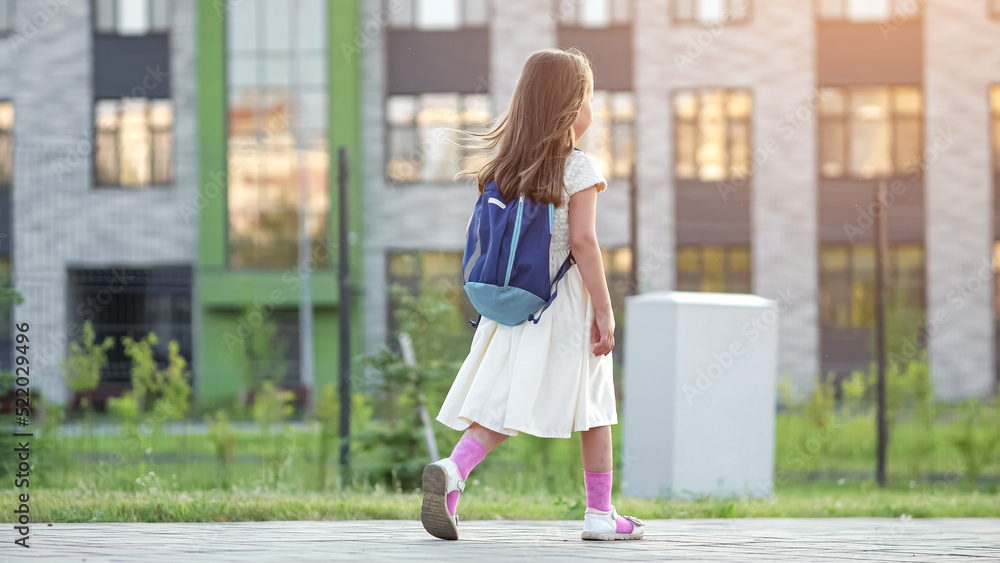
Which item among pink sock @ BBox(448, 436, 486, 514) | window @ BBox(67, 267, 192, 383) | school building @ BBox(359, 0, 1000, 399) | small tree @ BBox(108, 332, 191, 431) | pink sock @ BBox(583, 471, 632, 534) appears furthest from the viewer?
school building @ BBox(359, 0, 1000, 399)

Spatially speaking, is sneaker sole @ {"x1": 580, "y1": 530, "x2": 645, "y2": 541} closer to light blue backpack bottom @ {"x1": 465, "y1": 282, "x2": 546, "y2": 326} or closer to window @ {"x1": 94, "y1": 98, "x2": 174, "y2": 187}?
light blue backpack bottom @ {"x1": 465, "y1": 282, "x2": 546, "y2": 326}

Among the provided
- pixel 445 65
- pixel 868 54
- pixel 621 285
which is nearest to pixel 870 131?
pixel 868 54

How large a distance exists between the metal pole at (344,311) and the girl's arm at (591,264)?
410 cm

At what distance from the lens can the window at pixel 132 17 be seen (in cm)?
2438

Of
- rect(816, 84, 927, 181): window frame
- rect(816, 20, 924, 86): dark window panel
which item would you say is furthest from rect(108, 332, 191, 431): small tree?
rect(816, 20, 924, 86): dark window panel

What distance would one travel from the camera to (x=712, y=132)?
2334cm

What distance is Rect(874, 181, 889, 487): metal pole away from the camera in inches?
352

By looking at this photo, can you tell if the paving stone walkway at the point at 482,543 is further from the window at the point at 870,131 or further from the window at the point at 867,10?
the window at the point at 867,10

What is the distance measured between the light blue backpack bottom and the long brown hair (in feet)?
1.11

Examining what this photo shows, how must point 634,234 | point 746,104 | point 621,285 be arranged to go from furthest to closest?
point 746,104
point 621,285
point 634,234

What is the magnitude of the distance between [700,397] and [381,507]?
2.22 m

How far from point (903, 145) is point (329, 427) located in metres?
18.7

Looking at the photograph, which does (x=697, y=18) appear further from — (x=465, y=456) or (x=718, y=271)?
(x=465, y=456)

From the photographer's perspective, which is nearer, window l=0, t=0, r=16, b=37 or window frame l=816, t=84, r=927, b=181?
window frame l=816, t=84, r=927, b=181
